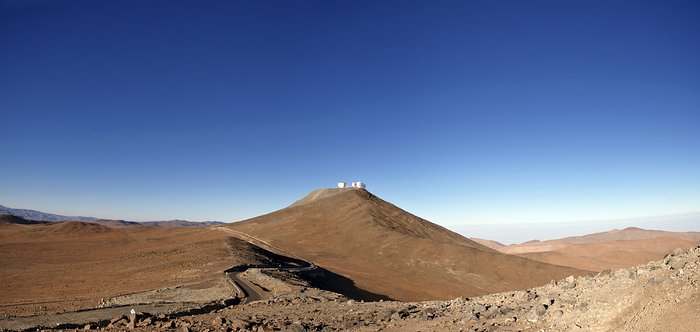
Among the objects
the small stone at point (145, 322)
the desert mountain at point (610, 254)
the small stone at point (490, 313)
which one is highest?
the small stone at point (490, 313)

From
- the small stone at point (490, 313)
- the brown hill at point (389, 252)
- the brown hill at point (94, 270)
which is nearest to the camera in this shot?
the small stone at point (490, 313)

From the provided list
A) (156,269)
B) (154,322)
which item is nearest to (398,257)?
(156,269)

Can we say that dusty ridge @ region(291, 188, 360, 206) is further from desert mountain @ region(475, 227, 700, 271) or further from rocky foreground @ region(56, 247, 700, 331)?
rocky foreground @ region(56, 247, 700, 331)

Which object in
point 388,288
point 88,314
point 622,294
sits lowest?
point 388,288

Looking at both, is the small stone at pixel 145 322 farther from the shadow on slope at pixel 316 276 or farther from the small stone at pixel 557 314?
the shadow on slope at pixel 316 276

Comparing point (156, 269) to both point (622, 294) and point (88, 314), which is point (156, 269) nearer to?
point (88, 314)

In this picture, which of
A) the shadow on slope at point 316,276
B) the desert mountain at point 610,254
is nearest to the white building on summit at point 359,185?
Answer: the desert mountain at point 610,254

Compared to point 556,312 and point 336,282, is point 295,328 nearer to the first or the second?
point 556,312
